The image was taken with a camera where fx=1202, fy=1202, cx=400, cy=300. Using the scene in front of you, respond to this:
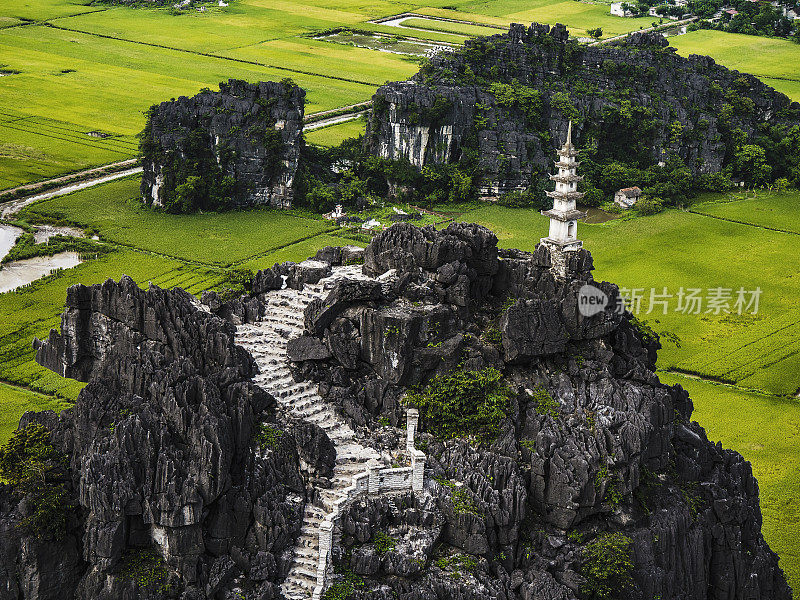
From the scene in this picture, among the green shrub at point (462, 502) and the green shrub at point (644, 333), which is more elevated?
the green shrub at point (644, 333)

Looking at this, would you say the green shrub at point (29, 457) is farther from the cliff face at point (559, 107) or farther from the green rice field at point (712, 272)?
the cliff face at point (559, 107)

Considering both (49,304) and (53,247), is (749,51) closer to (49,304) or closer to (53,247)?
(53,247)

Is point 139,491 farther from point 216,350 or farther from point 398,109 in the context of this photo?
point 398,109

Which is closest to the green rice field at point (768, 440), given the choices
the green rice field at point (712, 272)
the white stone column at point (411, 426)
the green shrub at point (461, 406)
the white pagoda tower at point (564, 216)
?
the green rice field at point (712, 272)

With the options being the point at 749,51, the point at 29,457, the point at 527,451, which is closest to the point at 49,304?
the point at 29,457

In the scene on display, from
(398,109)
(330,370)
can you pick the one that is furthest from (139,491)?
(398,109)
